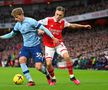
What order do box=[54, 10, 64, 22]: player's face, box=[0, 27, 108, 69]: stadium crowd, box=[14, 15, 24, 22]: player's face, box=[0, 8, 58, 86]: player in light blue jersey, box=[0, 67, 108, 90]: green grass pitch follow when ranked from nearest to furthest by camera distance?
box=[0, 67, 108, 90]: green grass pitch → box=[14, 15, 24, 22]: player's face → box=[0, 8, 58, 86]: player in light blue jersey → box=[54, 10, 64, 22]: player's face → box=[0, 27, 108, 69]: stadium crowd

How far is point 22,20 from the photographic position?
14000mm

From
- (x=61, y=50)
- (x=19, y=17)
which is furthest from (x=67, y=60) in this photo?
(x=19, y=17)

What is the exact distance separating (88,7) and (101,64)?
14.6 meters

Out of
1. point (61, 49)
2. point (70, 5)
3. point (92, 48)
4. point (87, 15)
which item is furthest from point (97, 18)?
point (61, 49)

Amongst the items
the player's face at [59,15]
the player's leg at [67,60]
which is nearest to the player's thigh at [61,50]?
the player's leg at [67,60]

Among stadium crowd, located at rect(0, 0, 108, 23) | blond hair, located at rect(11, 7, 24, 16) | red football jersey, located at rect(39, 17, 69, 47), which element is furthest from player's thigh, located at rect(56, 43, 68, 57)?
stadium crowd, located at rect(0, 0, 108, 23)

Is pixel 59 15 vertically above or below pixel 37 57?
above

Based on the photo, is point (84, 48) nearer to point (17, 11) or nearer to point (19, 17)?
point (19, 17)

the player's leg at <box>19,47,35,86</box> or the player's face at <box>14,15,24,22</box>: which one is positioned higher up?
the player's face at <box>14,15,24,22</box>

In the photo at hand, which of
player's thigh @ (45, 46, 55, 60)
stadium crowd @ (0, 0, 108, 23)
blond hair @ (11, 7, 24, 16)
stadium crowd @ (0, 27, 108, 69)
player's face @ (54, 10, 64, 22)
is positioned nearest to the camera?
blond hair @ (11, 7, 24, 16)

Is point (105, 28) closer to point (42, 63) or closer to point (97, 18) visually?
point (97, 18)

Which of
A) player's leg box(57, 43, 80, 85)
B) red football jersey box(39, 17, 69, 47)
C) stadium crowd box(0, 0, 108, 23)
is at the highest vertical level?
red football jersey box(39, 17, 69, 47)

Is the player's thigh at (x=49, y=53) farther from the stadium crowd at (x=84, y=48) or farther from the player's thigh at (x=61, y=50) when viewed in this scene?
the stadium crowd at (x=84, y=48)

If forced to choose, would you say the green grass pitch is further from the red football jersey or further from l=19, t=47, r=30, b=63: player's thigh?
the red football jersey
